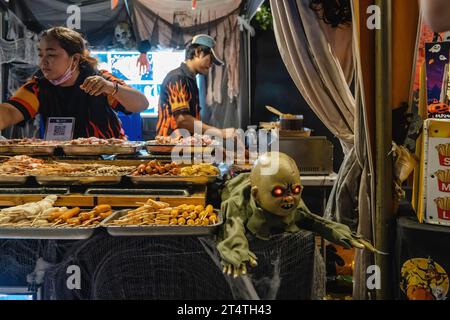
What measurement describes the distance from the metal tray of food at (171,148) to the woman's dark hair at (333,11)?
1271 millimetres

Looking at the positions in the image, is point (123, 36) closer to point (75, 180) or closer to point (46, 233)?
point (75, 180)

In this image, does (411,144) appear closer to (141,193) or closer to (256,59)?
(141,193)

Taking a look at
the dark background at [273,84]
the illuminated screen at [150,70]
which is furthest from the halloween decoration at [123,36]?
the dark background at [273,84]

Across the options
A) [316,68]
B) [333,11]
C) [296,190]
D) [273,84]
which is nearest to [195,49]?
[273,84]

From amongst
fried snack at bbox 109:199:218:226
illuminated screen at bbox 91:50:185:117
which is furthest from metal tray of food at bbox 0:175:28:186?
illuminated screen at bbox 91:50:185:117

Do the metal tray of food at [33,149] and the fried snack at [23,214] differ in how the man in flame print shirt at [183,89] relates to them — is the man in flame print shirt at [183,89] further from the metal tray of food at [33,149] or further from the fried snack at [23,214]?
the fried snack at [23,214]

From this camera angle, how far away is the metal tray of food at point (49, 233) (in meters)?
2.15

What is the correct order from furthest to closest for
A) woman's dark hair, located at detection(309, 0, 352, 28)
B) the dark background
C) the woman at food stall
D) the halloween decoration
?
the dark background → the halloween decoration → the woman at food stall → woman's dark hair, located at detection(309, 0, 352, 28)

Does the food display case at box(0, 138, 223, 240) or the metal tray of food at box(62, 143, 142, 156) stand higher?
the metal tray of food at box(62, 143, 142, 156)

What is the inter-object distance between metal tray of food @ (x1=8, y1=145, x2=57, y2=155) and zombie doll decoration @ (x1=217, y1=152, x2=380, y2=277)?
1681 mm

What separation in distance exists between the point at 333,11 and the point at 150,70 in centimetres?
315

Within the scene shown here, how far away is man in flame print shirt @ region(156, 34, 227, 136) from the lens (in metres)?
5.30

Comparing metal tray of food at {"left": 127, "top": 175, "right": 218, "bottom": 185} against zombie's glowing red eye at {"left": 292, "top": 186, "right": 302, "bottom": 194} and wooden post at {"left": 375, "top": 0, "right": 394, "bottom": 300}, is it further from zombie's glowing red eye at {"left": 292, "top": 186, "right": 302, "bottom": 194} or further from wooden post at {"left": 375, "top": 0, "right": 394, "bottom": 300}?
wooden post at {"left": 375, "top": 0, "right": 394, "bottom": 300}

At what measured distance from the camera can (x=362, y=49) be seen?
262 centimetres
